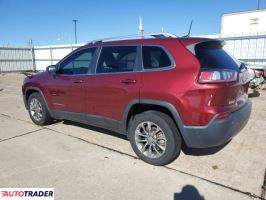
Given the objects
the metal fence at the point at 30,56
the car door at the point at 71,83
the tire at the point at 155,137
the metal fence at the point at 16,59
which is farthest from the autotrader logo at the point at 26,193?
the metal fence at the point at 16,59

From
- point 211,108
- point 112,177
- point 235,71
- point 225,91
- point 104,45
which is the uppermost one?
point 104,45

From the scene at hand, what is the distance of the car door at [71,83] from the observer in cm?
449

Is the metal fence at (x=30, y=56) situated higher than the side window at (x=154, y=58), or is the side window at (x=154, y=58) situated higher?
the metal fence at (x=30, y=56)

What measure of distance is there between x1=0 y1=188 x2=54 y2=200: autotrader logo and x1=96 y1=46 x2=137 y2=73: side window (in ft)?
6.47

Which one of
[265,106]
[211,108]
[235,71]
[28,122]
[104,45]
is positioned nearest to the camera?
[211,108]

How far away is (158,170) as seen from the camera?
3514 mm

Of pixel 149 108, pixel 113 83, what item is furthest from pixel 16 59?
pixel 149 108

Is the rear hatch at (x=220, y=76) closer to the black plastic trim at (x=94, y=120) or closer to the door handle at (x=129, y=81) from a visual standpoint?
the door handle at (x=129, y=81)

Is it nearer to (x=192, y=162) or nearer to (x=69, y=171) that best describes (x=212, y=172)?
(x=192, y=162)

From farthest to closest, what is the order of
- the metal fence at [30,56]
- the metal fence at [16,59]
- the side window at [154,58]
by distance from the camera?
1. the metal fence at [16,59]
2. the metal fence at [30,56]
3. the side window at [154,58]

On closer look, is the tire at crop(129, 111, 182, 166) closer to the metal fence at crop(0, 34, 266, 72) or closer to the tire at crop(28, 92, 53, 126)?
the tire at crop(28, 92, 53, 126)

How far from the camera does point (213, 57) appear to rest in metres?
3.38

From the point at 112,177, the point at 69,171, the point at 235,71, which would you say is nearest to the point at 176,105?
the point at 235,71

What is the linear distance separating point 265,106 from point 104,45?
17.3 ft
